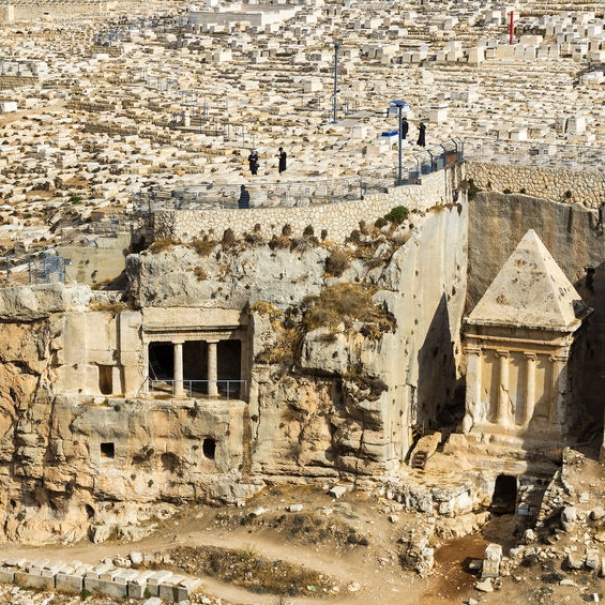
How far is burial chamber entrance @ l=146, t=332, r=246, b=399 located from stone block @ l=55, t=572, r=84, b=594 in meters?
5.79

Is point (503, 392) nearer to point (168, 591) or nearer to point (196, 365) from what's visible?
point (196, 365)

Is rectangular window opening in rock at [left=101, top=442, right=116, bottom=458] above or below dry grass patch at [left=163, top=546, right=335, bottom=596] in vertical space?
above

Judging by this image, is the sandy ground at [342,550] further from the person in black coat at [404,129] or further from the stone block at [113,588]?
the person in black coat at [404,129]

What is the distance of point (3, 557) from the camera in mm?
46594

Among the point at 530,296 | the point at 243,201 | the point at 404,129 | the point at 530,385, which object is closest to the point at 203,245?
the point at 243,201

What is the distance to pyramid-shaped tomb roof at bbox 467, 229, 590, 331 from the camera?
47.1 metres

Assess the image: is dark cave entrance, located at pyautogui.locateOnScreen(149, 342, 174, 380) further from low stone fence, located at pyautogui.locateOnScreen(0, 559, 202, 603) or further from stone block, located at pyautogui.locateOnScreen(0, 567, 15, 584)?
stone block, located at pyautogui.locateOnScreen(0, 567, 15, 584)

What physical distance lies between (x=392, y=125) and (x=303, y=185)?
34.5 ft

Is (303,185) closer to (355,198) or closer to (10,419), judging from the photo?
(355,198)

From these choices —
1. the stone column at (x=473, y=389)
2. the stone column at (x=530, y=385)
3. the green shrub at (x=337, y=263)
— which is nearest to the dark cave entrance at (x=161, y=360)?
the green shrub at (x=337, y=263)

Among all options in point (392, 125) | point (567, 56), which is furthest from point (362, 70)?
point (392, 125)

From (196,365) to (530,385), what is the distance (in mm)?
8674

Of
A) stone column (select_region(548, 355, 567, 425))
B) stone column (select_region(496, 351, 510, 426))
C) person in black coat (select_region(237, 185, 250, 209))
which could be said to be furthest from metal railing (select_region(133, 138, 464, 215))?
stone column (select_region(548, 355, 567, 425))

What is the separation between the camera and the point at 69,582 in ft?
145
